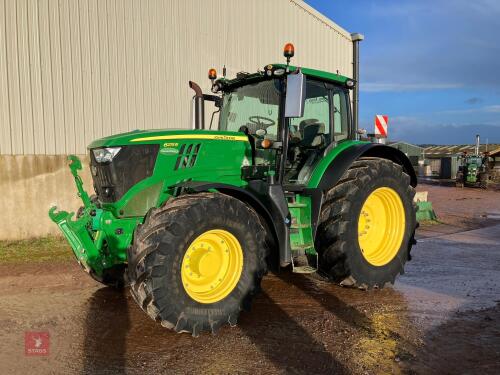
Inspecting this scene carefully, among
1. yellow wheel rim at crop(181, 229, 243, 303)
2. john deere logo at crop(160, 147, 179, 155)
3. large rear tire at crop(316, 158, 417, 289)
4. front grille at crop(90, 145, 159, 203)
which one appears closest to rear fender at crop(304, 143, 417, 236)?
large rear tire at crop(316, 158, 417, 289)

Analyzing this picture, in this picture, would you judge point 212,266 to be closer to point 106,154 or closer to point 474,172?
point 106,154

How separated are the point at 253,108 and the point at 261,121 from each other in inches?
8.7

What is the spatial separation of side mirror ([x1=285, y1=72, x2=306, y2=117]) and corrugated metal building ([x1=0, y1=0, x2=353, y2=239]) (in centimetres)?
582

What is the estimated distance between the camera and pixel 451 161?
3103cm

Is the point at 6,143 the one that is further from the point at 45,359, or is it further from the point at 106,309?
the point at 45,359

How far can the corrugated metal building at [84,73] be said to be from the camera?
8.21m

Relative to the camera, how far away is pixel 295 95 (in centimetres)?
426

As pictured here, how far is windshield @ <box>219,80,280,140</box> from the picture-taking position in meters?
4.93

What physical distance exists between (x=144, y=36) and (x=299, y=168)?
6.06 m

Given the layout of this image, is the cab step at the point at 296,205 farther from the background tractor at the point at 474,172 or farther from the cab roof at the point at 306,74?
the background tractor at the point at 474,172

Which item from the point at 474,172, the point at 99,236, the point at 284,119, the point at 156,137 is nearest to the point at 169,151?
the point at 156,137

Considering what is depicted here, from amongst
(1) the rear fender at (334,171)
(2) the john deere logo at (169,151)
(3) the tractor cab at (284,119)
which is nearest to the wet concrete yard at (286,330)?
(1) the rear fender at (334,171)

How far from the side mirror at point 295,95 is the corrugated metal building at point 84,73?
5.82 meters

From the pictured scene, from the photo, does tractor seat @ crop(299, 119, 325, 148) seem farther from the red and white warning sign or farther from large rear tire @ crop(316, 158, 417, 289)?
the red and white warning sign
